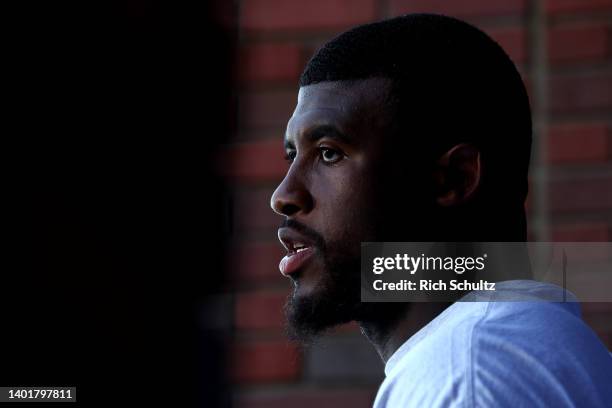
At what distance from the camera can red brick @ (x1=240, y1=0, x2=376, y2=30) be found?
3135 mm

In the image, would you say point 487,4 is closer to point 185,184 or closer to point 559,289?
point 185,184

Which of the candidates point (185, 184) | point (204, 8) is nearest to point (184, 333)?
point (185, 184)

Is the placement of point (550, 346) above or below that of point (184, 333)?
above

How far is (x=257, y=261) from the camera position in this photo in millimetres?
3115

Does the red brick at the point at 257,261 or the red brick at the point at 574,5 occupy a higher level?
the red brick at the point at 574,5

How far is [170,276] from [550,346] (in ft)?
6.65

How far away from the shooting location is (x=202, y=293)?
3250 millimetres

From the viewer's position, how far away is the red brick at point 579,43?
301 cm

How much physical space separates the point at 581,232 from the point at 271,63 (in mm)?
1081

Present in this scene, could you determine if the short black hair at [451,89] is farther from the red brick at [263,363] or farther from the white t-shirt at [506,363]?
the red brick at [263,363]

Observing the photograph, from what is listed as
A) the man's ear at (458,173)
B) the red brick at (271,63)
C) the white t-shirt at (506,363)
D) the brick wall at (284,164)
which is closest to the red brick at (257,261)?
the brick wall at (284,164)

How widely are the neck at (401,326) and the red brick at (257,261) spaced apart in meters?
1.25

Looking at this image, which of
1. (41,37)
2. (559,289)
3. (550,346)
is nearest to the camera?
(550,346)

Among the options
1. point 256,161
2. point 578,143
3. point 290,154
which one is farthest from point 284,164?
point 290,154
